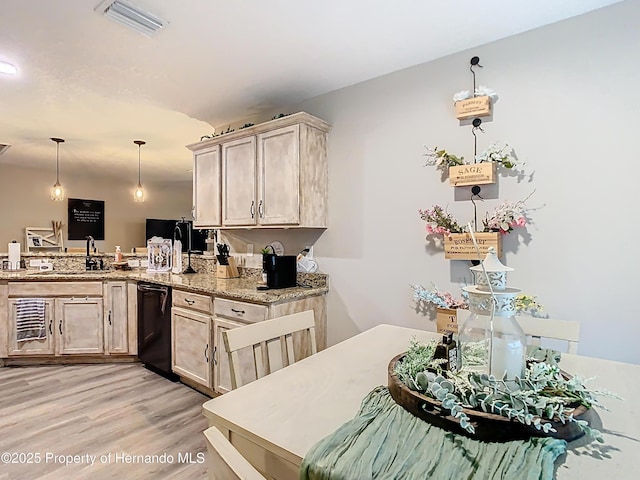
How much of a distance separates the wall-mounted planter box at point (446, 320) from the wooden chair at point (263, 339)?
3.08 feet

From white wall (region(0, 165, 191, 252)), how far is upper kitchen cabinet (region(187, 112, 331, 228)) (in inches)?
197

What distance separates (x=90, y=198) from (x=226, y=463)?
7.56 meters

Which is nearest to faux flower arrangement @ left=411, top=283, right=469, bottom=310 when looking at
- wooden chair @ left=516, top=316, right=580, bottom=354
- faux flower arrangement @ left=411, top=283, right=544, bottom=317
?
faux flower arrangement @ left=411, top=283, right=544, bottom=317

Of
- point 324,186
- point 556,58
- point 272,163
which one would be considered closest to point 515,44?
point 556,58

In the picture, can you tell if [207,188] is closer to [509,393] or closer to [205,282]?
[205,282]

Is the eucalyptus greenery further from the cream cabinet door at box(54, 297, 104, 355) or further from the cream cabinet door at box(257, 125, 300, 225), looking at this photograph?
the cream cabinet door at box(54, 297, 104, 355)

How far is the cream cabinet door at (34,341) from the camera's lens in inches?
139

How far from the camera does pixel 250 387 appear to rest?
1.18m

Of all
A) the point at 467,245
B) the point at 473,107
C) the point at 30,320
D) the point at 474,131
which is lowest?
the point at 30,320

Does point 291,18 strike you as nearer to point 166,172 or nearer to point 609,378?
point 609,378

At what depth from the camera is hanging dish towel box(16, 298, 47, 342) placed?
11.6ft

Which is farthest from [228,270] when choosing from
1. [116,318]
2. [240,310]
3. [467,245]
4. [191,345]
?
[467,245]

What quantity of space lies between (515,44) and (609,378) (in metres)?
1.79

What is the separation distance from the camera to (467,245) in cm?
212
